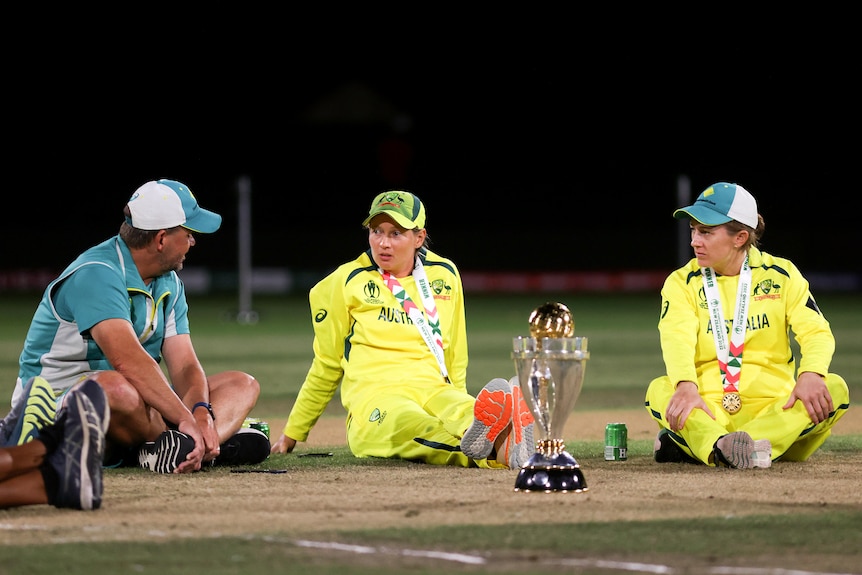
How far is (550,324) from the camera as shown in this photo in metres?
6.82

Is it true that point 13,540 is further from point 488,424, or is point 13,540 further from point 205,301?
point 205,301

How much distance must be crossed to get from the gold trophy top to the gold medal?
172cm

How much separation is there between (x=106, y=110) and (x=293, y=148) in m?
6.08

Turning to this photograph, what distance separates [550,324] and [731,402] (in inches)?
73.2

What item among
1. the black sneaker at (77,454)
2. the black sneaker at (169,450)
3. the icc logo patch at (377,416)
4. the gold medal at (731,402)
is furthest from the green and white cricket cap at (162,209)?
the gold medal at (731,402)

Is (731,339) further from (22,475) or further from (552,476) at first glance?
(22,475)

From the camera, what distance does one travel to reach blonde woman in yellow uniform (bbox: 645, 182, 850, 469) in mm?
8086

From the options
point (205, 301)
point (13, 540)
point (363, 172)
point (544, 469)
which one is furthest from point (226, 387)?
point (363, 172)

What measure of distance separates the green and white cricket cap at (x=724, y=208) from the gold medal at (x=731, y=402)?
36.7 inches

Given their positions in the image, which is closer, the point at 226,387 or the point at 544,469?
the point at 544,469

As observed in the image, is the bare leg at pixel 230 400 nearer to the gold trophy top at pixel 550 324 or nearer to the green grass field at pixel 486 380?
the green grass field at pixel 486 380

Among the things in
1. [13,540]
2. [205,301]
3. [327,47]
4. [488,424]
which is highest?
[327,47]

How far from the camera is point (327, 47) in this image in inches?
2023

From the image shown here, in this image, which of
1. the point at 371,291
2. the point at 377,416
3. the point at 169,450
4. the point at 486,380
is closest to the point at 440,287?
the point at 371,291
